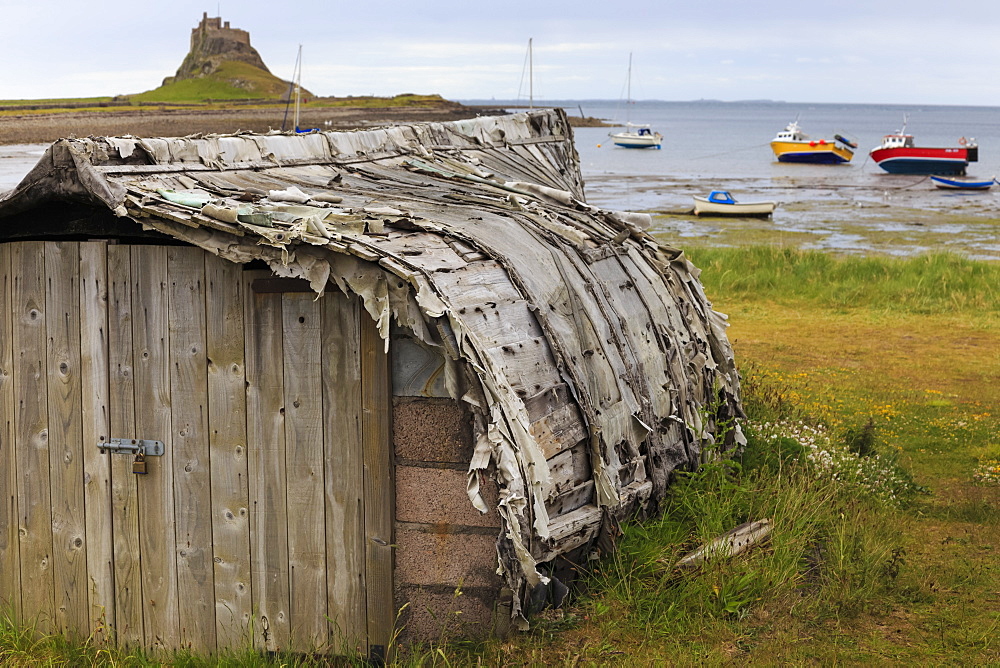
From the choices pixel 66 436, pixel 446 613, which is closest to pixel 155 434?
pixel 66 436

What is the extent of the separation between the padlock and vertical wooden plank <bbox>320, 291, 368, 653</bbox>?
0.94 metres

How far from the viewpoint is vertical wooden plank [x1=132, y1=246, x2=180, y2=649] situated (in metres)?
4.96

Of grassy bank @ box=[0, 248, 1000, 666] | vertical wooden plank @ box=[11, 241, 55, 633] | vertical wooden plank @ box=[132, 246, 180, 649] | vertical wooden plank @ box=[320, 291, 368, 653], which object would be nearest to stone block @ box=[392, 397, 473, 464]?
vertical wooden plank @ box=[320, 291, 368, 653]

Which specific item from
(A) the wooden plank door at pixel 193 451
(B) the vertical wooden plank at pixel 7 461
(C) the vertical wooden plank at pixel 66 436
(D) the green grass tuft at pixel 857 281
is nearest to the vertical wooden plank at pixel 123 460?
(A) the wooden plank door at pixel 193 451

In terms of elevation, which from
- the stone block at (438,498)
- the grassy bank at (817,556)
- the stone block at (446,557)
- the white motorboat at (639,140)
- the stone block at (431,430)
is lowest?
the grassy bank at (817,556)

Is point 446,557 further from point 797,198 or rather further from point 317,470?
point 797,198

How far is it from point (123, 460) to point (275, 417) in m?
0.85

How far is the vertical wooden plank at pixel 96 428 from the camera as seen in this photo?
16.4 ft

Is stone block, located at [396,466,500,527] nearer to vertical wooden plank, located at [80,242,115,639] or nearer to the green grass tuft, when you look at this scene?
vertical wooden plank, located at [80,242,115,639]

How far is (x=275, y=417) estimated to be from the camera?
492cm

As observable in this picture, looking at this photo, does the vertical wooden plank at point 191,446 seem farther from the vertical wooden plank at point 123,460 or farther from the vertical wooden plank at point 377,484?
the vertical wooden plank at point 377,484

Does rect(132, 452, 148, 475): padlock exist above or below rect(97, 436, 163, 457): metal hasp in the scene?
below

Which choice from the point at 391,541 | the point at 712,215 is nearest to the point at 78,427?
the point at 391,541

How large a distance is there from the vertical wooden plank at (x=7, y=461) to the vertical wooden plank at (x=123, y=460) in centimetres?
55
